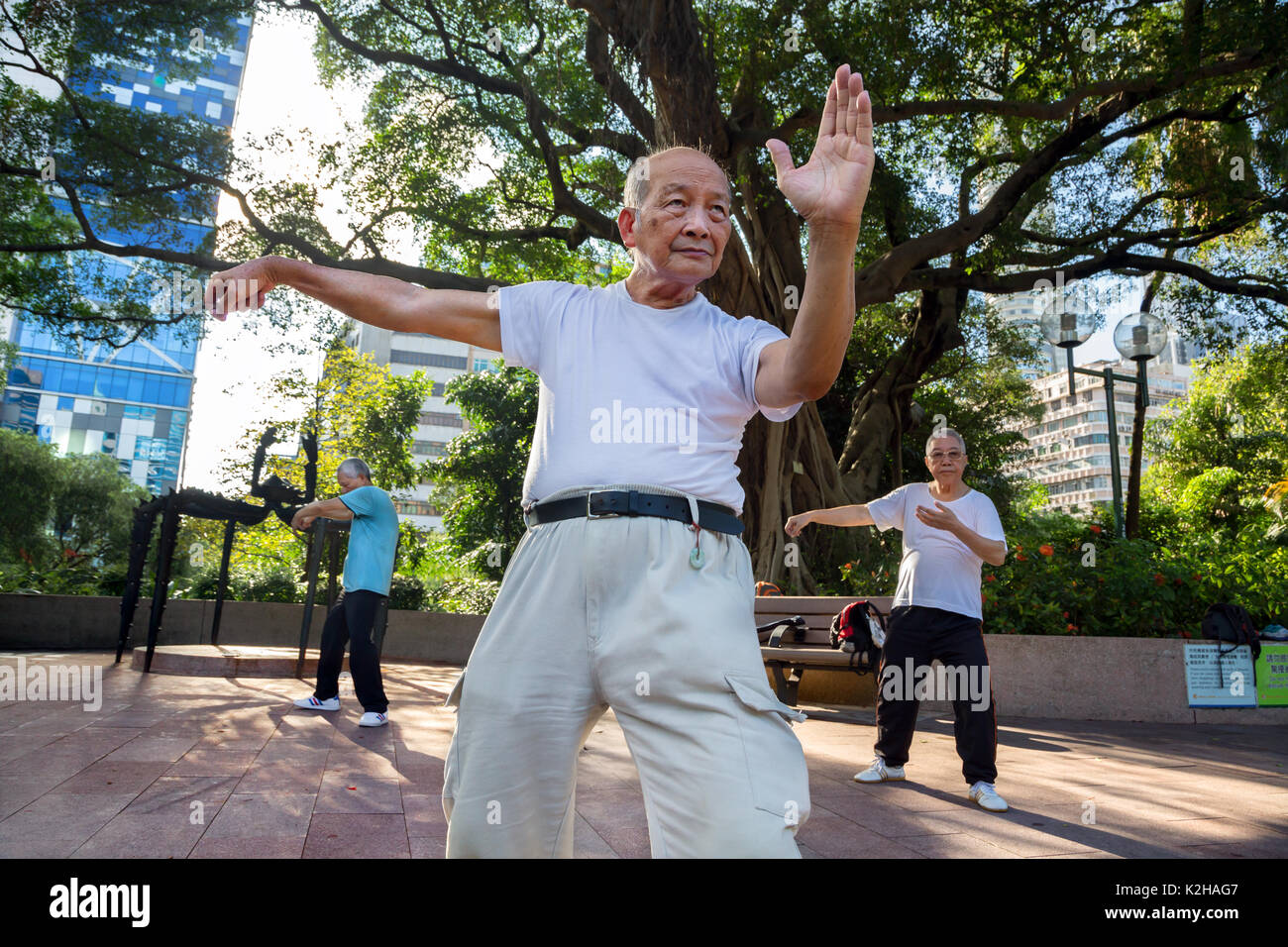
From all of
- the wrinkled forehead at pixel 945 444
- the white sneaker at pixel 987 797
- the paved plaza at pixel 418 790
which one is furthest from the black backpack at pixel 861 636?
the white sneaker at pixel 987 797

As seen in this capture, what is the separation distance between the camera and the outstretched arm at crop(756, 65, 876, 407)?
59.1 inches

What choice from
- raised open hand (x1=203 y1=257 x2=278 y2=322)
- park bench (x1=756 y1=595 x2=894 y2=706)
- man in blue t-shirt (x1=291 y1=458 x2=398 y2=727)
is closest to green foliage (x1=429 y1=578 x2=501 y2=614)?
park bench (x1=756 y1=595 x2=894 y2=706)

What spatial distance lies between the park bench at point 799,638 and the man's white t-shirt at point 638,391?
5837 mm

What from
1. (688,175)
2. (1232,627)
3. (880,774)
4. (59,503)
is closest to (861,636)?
(880,774)

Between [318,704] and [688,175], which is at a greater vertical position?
[688,175]

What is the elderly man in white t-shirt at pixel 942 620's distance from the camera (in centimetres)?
454

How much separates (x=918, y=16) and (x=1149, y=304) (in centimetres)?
752

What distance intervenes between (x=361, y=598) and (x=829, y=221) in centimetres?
564

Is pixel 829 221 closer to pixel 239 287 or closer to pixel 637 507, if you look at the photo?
pixel 637 507

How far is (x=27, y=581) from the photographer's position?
13.8 m

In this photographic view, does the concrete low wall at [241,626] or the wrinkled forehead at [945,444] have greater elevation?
the wrinkled forehead at [945,444]

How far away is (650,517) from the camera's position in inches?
66.4

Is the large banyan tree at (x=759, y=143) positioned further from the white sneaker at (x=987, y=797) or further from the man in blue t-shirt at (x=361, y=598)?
the white sneaker at (x=987, y=797)
